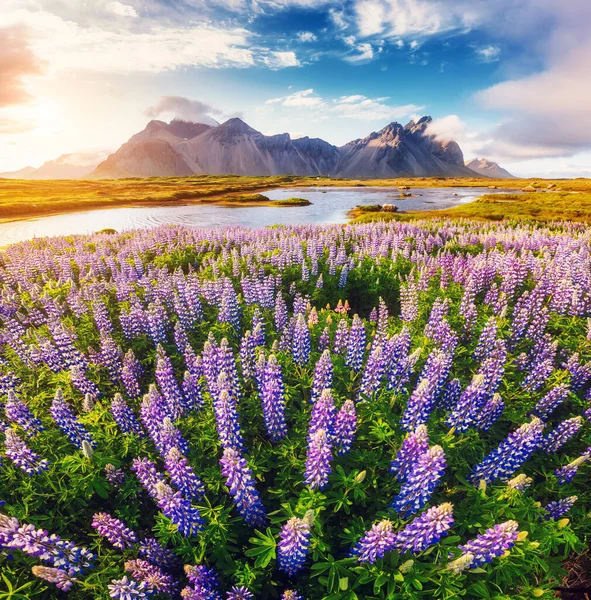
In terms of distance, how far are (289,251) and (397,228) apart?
8799 mm

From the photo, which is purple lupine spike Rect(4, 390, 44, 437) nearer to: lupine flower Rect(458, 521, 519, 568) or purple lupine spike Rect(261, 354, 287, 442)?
purple lupine spike Rect(261, 354, 287, 442)

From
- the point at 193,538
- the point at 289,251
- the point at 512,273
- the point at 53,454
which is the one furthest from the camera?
the point at 289,251

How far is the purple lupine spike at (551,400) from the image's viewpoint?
5.26 m

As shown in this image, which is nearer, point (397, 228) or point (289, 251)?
point (289, 251)

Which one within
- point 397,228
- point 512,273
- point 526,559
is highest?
point 397,228

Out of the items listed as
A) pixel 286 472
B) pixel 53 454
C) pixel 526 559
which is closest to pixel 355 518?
pixel 286 472

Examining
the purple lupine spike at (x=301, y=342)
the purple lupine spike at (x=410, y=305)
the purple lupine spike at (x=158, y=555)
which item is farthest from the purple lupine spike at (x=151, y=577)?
the purple lupine spike at (x=410, y=305)

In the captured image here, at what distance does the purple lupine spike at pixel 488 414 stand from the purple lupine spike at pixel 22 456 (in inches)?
243

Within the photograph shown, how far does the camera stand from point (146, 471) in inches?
154

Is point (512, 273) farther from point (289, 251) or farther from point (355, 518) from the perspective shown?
point (355, 518)

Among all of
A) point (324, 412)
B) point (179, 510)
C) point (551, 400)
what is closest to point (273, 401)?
point (324, 412)

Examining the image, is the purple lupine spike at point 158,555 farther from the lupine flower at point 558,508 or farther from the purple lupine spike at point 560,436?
the purple lupine spike at point 560,436

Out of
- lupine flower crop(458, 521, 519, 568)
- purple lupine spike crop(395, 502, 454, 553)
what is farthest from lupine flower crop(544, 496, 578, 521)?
purple lupine spike crop(395, 502, 454, 553)

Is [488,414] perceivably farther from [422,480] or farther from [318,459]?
[318,459]
